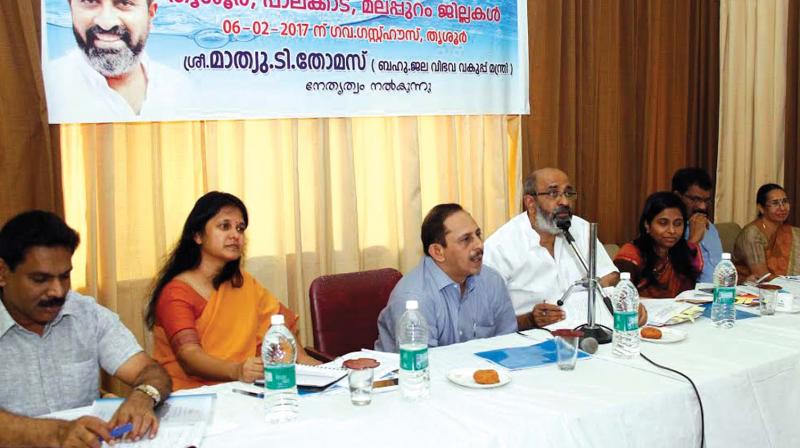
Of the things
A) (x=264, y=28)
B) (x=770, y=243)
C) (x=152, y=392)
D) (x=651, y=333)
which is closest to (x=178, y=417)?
(x=152, y=392)

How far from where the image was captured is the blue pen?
171 centimetres

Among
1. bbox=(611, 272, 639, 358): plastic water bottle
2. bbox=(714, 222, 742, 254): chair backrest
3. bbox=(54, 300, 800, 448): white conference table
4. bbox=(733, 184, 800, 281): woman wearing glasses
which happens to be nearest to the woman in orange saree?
bbox=(54, 300, 800, 448): white conference table

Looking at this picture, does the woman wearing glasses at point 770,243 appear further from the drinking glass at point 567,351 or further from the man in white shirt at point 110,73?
the man in white shirt at point 110,73

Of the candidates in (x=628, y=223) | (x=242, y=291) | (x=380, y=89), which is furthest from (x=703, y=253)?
(x=242, y=291)

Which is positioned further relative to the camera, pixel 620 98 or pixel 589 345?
pixel 620 98

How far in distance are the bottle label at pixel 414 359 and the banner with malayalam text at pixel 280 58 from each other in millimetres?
1824

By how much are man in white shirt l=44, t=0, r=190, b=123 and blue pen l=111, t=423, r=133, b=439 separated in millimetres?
1733

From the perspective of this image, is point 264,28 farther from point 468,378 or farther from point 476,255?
point 468,378

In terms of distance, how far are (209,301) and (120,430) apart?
0.95m

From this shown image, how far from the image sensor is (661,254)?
3.62 meters

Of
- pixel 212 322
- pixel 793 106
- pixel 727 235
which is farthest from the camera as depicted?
pixel 793 106

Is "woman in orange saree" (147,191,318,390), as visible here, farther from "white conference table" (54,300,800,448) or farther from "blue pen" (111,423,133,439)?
"blue pen" (111,423,133,439)

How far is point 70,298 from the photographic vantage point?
6.99 ft

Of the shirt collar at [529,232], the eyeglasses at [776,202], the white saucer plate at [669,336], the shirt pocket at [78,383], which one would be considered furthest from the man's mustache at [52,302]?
the eyeglasses at [776,202]
